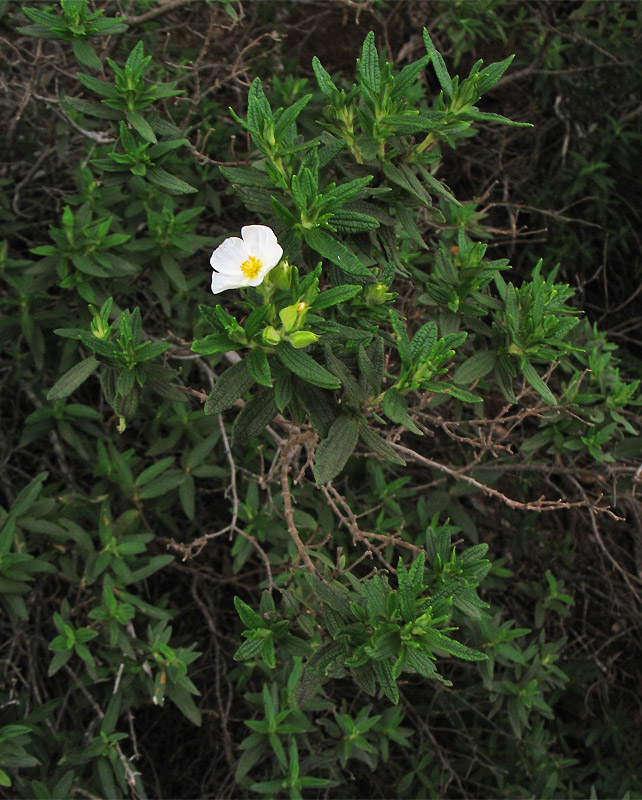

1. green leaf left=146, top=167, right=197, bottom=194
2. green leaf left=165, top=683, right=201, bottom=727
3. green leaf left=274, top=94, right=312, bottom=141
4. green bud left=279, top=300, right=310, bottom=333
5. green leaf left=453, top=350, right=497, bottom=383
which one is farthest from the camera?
green leaf left=165, top=683, right=201, bottom=727

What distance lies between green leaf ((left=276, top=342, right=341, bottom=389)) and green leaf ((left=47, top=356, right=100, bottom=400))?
0.69 m

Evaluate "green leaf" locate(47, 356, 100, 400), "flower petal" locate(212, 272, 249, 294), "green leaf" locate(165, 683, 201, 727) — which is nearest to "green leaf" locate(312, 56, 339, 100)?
"flower petal" locate(212, 272, 249, 294)

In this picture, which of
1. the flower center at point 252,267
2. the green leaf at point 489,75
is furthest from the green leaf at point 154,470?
the green leaf at point 489,75

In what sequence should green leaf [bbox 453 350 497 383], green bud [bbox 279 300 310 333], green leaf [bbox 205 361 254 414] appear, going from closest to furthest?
green bud [bbox 279 300 310 333] → green leaf [bbox 205 361 254 414] → green leaf [bbox 453 350 497 383]

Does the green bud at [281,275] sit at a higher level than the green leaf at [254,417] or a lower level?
higher

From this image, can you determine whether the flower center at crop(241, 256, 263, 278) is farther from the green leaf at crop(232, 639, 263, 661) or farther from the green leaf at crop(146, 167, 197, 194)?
the green leaf at crop(232, 639, 263, 661)

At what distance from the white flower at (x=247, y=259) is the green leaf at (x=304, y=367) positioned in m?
0.17

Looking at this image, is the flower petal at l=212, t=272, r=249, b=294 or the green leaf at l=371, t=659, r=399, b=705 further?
the green leaf at l=371, t=659, r=399, b=705

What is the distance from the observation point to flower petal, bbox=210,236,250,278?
171 centimetres

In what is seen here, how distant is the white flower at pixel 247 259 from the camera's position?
1.66 meters

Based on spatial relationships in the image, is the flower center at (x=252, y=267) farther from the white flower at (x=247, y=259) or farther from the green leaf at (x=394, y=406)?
the green leaf at (x=394, y=406)

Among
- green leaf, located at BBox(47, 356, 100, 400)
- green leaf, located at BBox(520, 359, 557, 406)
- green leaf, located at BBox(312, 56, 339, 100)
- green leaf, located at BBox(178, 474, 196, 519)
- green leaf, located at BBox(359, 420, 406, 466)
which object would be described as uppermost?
green leaf, located at BBox(312, 56, 339, 100)

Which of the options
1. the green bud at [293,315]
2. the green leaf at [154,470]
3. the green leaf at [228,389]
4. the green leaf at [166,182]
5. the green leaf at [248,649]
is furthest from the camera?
the green leaf at [154,470]

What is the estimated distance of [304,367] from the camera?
1681mm
